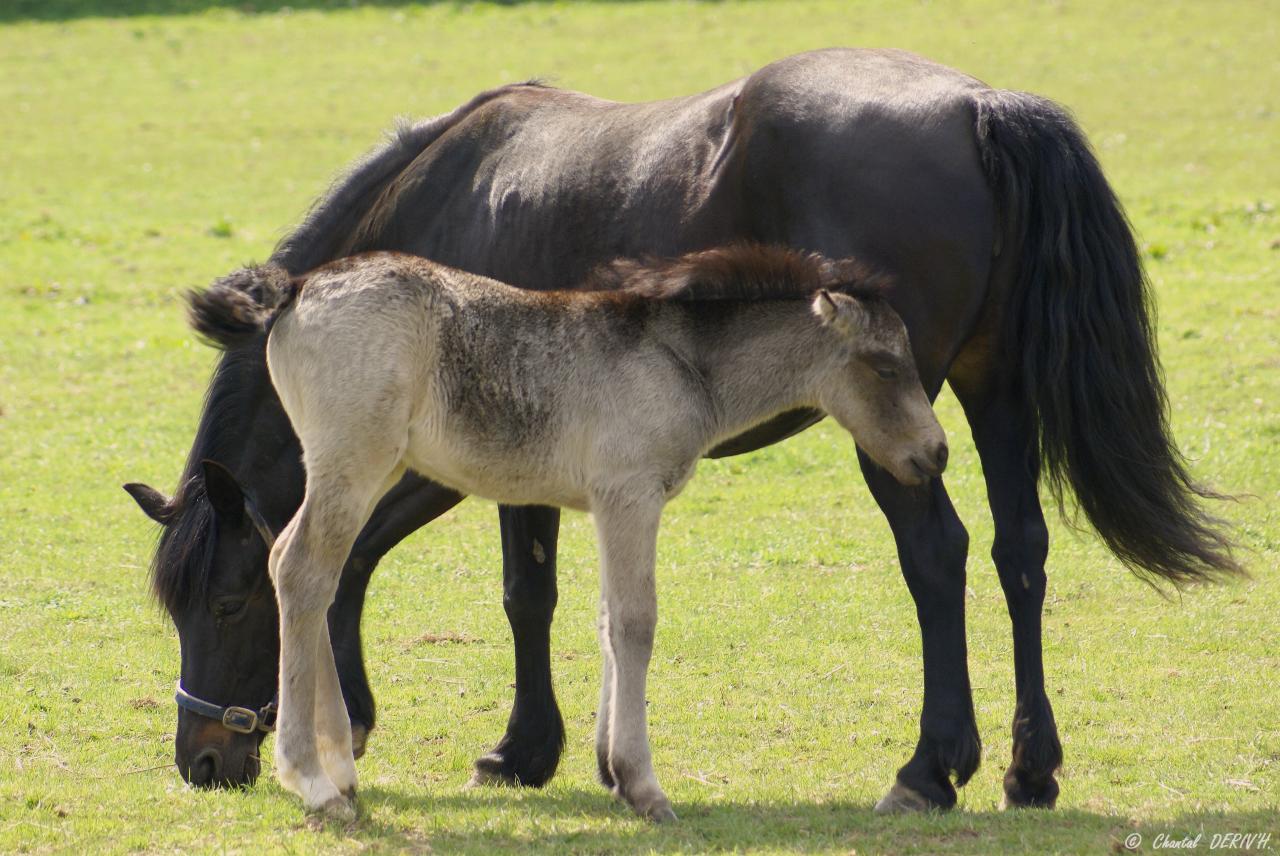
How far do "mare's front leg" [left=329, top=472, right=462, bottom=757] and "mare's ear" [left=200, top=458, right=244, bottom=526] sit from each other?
0.65 meters

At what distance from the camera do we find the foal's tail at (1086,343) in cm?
546

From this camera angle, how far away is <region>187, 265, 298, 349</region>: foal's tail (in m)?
5.18

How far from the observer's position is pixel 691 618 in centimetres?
819

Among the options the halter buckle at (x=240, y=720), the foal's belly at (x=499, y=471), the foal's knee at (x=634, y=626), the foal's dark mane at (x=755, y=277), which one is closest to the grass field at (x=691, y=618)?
the halter buckle at (x=240, y=720)

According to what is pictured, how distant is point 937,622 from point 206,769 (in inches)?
111

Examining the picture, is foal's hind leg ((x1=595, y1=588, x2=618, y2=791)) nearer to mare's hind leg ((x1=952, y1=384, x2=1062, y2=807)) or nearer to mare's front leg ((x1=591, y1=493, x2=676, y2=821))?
mare's front leg ((x1=591, y1=493, x2=676, y2=821))

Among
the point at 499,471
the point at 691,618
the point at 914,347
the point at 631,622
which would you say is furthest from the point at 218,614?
the point at 691,618

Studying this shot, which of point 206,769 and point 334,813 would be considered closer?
point 334,813

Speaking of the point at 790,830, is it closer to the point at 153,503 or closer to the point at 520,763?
the point at 520,763

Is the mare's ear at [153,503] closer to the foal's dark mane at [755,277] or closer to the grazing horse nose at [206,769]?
the grazing horse nose at [206,769]

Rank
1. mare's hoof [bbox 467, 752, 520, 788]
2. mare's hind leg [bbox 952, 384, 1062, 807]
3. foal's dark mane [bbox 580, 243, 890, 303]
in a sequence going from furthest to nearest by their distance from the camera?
1. mare's hoof [bbox 467, 752, 520, 788]
2. mare's hind leg [bbox 952, 384, 1062, 807]
3. foal's dark mane [bbox 580, 243, 890, 303]

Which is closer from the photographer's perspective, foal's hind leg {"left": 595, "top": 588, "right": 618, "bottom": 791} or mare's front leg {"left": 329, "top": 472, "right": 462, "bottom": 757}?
foal's hind leg {"left": 595, "top": 588, "right": 618, "bottom": 791}

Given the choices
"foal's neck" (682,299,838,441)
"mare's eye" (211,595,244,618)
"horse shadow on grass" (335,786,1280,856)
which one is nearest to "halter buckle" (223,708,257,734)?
"mare's eye" (211,595,244,618)

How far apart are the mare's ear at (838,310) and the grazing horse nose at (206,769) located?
285 centimetres
